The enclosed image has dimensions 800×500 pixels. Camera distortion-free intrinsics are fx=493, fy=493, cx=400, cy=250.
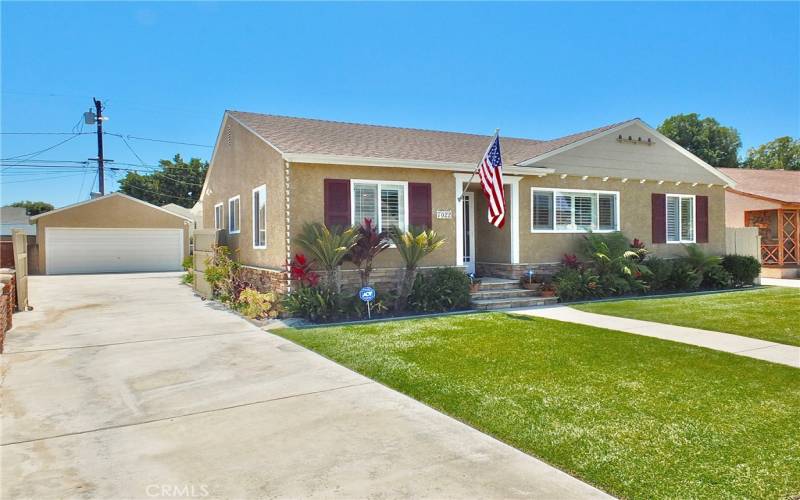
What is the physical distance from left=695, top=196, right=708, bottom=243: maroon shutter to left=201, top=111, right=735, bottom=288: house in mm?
51

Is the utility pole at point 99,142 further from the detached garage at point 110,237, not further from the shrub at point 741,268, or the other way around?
the shrub at point 741,268

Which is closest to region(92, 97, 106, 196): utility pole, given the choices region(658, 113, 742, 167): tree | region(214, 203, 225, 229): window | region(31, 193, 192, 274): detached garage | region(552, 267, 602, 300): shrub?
region(31, 193, 192, 274): detached garage

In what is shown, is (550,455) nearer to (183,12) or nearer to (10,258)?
(183,12)

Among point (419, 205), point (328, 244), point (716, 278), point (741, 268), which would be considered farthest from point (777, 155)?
point (328, 244)

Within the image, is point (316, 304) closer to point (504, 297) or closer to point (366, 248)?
point (366, 248)

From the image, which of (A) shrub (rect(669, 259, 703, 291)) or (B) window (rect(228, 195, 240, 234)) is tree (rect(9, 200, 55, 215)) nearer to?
(B) window (rect(228, 195, 240, 234))

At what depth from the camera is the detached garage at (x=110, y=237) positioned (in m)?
23.8

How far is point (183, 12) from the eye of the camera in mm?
13016

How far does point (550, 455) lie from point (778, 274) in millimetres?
19081

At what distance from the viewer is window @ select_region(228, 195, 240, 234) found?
48.8 ft

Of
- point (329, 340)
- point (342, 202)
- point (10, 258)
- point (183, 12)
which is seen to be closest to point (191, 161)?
point (10, 258)

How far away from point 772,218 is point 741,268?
6.50m

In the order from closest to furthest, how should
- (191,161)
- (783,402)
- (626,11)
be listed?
1. (783,402)
2. (626,11)
3. (191,161)

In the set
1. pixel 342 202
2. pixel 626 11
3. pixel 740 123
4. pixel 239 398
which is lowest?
pixel 239 398
